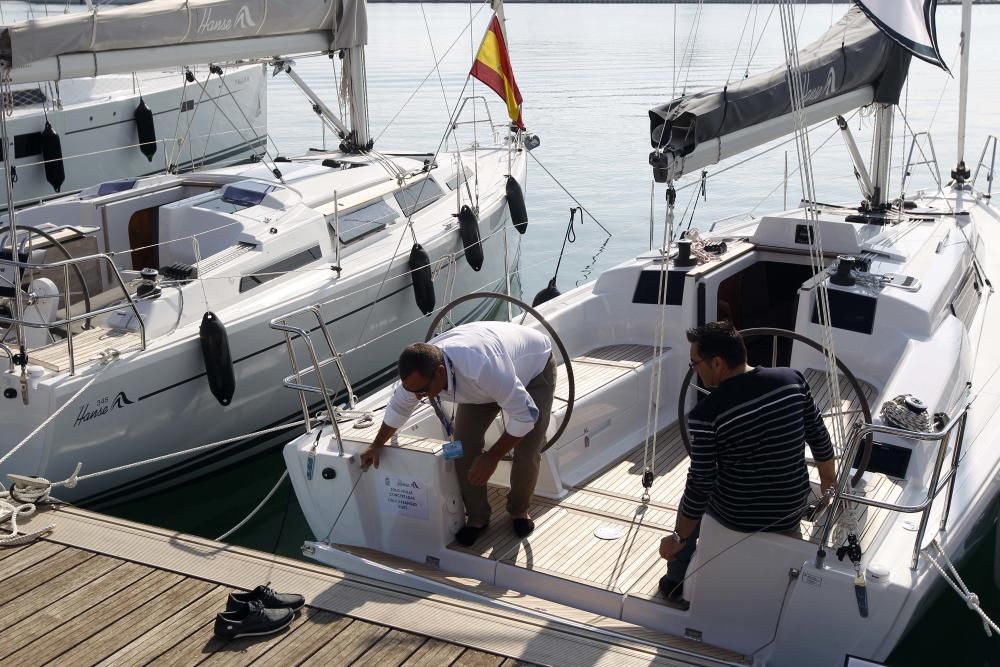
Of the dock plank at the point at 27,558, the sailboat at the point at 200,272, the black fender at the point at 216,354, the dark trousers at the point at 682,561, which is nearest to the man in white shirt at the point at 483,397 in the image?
the dark trousers at the point at 682,561

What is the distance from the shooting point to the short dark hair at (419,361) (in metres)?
4.38

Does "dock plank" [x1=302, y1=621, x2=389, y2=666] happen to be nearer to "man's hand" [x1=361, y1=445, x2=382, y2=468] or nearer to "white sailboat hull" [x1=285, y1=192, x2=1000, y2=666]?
"white sailboat hull" [x1=285, y1=192, x2=1000, y2=666]

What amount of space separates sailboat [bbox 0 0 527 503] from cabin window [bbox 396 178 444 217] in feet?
0.07

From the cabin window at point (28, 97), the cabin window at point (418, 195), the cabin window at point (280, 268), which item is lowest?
the cabin window at point (280, 268)

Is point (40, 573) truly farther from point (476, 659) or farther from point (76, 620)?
point (476, 659)

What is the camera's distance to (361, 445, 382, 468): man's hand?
5.06m

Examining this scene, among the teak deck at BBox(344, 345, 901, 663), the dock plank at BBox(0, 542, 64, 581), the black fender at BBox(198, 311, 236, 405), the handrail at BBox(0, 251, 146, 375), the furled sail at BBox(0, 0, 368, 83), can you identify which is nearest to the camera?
the dock plank at BBox(0, 542, 64, 581)

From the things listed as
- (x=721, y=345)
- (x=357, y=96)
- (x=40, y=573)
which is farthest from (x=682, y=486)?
(x=357, y=96)

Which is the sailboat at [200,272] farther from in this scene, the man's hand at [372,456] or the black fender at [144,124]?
the black fender at [144,124]

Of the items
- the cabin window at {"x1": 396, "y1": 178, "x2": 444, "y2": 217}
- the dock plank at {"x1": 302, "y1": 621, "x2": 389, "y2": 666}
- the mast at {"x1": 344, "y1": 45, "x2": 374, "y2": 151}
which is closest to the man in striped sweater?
the dock plank at {"x1": 302, "y1": 621, "x2": 389, "y2": 666}

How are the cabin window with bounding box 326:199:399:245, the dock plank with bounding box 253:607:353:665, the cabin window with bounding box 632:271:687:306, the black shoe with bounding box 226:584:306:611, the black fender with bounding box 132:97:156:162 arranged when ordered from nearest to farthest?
the dock plank with bounding box 253:607:353:665 → the black shoe with bounding box 226:584:306:611 → the cabin window with bounding box 632:271:687:306 → the cabin window with bounding box 326:199:399:245 → the black fender with bounding box 132:97:156:162

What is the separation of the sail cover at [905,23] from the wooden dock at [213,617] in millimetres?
3089

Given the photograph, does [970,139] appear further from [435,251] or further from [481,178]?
[435,251]

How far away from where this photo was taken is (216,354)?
7.35 meters
